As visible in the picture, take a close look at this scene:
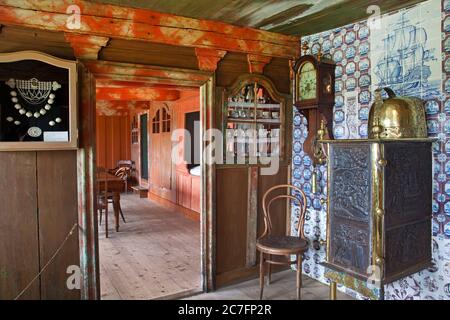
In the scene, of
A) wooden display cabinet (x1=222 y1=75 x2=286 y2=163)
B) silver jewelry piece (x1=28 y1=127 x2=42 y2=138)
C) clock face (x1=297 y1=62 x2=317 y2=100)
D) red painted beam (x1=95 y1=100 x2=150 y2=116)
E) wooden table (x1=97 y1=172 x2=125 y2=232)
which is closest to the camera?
silver jewelry piece (x1=28 y1=127 x2=42 y2=138)

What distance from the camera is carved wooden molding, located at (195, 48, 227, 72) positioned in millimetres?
3080

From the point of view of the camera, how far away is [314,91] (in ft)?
10.5

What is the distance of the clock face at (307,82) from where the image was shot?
3207 millimetres

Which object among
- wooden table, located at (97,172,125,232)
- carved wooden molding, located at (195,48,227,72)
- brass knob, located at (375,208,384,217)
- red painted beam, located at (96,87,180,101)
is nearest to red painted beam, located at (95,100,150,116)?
red painted beam, located at (96,87,180,101)

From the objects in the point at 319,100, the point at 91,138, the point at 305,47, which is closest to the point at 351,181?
the point at 319,100

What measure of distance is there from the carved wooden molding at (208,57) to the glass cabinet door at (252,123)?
32cm

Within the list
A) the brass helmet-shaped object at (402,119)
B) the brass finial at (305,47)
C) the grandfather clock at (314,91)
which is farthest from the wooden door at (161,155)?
the brass helmet-shaped object at (402,119)

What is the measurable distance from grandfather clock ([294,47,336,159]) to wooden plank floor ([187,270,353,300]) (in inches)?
47.0

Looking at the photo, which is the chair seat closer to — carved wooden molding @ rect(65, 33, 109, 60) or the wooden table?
carved wooden molding @ rect(65, 33, 109, 60)

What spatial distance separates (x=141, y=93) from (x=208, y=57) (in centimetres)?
352

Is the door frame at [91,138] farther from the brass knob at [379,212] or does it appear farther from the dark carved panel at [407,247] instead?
the dark carved panel at [407,247]

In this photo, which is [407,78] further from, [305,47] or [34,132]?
[34,132]
